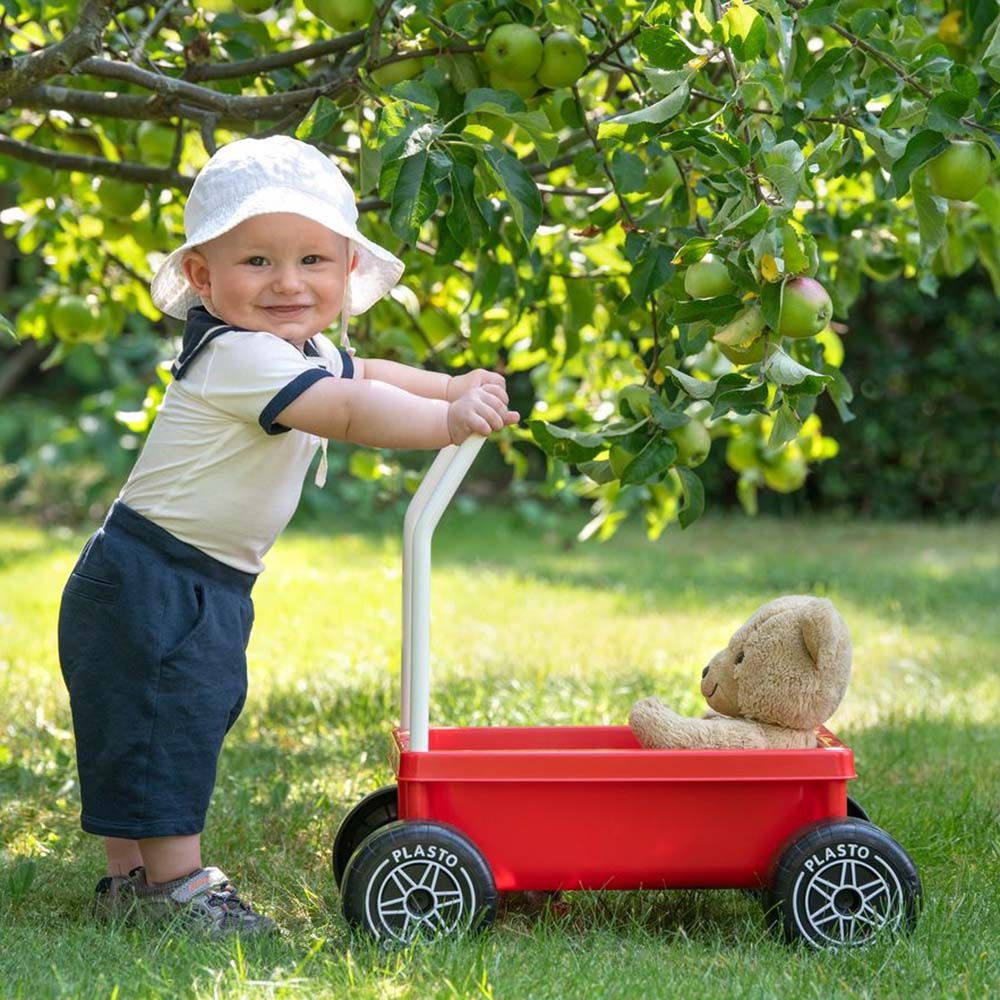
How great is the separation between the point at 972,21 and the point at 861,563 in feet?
13.9

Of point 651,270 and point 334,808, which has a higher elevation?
point 651,270

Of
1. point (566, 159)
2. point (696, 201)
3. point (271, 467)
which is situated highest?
point (566, 159)

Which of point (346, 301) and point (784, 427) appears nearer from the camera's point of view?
point (784, 427)

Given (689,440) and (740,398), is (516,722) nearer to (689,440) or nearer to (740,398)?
(689,440)

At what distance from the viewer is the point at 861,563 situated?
21.5ft

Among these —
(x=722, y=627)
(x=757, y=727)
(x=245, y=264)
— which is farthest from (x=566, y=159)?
(x=722, y=627)

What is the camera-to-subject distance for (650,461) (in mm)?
2258

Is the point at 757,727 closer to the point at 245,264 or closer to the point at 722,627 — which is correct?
the point at 245,264

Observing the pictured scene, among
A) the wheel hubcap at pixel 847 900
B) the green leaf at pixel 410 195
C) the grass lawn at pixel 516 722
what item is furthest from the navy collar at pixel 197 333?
the wheel hubcap at pixel 847 900

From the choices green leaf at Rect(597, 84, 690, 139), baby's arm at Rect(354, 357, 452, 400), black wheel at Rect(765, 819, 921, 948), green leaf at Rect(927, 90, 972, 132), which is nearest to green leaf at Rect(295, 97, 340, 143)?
baby's arm at Rect(354, 357, 452, 400)

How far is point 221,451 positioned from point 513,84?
72 cm

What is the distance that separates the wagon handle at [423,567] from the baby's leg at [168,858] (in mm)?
410

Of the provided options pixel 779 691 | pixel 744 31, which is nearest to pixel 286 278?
pixel 744 31

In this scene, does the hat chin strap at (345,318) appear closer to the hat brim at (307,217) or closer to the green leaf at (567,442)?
the hat brim at (307,217)
